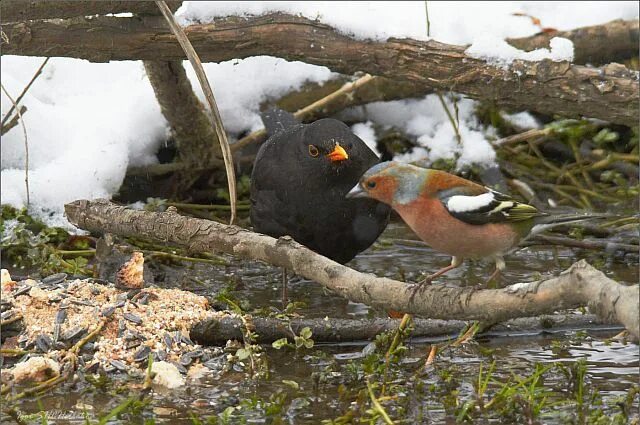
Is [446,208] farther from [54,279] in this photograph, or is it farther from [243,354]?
[54,279]

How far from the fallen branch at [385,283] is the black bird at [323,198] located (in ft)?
2.50

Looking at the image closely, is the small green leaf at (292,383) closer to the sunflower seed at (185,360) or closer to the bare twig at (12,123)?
the sunflower seed at (185,360)

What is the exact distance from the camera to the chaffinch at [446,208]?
3.92 metres

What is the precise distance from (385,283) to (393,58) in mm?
2318

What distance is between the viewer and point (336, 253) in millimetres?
5562

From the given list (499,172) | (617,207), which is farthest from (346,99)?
(617,207)

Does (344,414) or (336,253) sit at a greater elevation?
(336,253)

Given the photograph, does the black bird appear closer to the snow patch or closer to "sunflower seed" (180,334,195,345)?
"sunflower seed" (180,334,195,345)

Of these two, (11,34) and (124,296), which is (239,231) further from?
(11,34)

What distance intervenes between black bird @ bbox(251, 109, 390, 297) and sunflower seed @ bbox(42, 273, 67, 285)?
109 centimetres

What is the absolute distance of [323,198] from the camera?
5.45 m

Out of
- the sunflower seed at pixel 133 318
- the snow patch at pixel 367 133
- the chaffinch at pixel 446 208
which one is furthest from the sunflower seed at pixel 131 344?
the snow patch at pixel 367 133

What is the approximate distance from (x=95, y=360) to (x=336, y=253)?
1.60 m

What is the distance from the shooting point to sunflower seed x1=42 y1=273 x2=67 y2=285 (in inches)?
198
